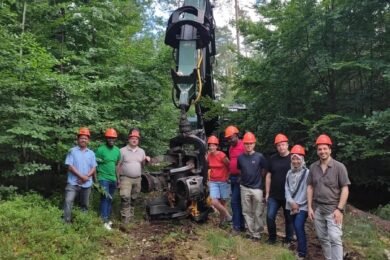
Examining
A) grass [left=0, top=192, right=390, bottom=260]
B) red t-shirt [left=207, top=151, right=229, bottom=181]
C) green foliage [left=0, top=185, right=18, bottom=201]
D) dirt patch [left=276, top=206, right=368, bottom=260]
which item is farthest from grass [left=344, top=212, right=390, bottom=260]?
green foliage [left=0, top=185, right=18, bottom=201]

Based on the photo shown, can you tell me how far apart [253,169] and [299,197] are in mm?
931

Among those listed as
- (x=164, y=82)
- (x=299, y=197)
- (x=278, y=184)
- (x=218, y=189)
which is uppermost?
(x=164, y=82)

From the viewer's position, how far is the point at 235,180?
7.16 meters

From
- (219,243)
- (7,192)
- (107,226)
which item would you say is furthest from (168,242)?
(7,192)

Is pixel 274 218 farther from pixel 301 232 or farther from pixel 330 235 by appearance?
pixel 330 235

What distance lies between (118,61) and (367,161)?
630 cm

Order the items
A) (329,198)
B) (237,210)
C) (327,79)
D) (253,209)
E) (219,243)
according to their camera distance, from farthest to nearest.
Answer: (327,79) → (237,210) → (253,209) → (219,243) → (329,198)

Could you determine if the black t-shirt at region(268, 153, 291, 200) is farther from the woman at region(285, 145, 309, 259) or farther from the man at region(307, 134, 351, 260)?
the man at region(307, 134, 351, 260)

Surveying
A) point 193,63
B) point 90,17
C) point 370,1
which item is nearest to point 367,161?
point 370,1

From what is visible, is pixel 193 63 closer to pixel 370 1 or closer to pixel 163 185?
pixel 163 185

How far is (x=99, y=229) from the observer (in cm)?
646

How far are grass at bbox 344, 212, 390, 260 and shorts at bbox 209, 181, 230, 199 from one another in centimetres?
212

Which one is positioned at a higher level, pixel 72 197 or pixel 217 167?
pixel 217 167

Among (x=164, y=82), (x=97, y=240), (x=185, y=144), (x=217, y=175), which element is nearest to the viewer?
(x=97, y=240)
